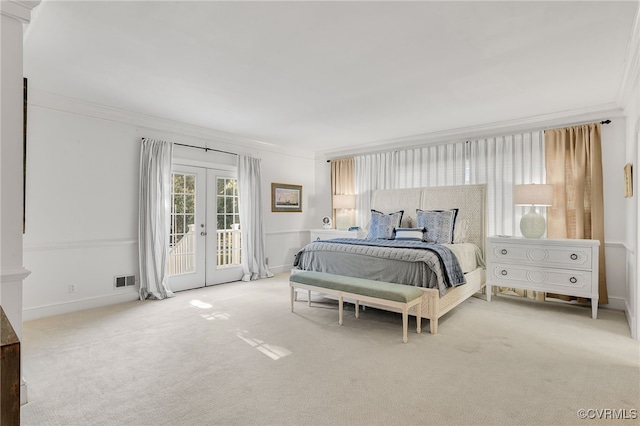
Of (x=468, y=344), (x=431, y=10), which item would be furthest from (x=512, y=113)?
(x=468, y=344)

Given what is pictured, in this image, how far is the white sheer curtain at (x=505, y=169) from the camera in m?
4.75

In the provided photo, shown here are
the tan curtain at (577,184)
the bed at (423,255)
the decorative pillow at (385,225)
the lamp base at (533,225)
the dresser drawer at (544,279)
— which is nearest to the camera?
the bed at (423,255)

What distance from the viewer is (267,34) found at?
2533 mm

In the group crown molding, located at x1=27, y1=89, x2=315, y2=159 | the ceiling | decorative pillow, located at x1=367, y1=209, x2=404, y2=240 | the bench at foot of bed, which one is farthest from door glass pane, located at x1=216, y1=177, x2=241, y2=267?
decorative pillow, located at x1=367, y1=209, x2=404, y2=240

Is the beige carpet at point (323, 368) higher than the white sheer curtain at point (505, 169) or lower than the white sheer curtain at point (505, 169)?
lower

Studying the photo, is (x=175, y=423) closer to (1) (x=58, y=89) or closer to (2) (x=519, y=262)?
(1) (x=58, y=89)

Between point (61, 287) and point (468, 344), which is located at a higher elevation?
point (61, 287)

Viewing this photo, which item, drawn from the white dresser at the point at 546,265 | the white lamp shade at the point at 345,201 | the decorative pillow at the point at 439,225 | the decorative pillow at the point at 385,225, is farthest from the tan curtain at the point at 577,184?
the white lamp shade at the point at 345,201

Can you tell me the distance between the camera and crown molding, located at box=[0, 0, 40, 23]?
1.92 m

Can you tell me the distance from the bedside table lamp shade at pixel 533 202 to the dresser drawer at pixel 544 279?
20.2 inches

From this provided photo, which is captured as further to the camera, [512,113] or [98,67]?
[512,113]

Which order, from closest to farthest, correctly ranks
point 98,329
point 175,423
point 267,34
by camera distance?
point 175,423 < point 267,34 < point 98,329

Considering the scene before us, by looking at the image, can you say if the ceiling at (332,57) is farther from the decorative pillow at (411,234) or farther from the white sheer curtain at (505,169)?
the decorative pillow at (411,234)

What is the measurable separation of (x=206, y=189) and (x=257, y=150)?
1.32m
